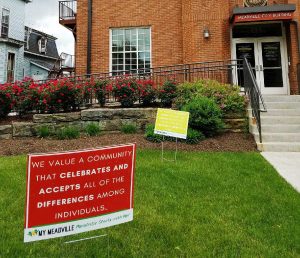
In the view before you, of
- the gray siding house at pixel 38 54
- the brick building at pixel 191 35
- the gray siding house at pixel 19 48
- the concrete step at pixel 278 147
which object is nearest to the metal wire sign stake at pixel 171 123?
the concrete step at pixel 278 147

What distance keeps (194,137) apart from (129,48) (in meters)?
7.38

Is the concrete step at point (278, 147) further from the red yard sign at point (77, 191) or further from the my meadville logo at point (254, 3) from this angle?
the my meadville logo at point (254, 3)

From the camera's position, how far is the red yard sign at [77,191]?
2240 mm

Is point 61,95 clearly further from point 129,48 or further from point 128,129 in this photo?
point 129,48

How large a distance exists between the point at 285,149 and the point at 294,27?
7.09 metres

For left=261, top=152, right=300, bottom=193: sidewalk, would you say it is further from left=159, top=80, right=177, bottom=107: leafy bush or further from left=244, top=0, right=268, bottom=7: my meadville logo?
left=244, top=0, right=268, bottom=7: my meadville logo

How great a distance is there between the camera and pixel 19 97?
952 centimetres

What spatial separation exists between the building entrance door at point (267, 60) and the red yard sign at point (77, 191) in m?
11.3

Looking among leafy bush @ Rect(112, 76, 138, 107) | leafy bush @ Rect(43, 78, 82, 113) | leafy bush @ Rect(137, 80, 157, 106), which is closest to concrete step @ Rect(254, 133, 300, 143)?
leafy bush @ Rect(137, 80, 157, 106)

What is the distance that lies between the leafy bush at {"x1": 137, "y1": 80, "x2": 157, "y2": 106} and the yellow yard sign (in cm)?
365

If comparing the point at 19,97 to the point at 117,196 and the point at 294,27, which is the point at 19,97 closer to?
the point at 117,196

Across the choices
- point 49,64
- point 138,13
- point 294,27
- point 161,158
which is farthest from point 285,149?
point 49,64

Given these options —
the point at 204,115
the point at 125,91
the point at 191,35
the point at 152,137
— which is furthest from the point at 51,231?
the point at 191,35

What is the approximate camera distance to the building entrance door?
41.0 feet
